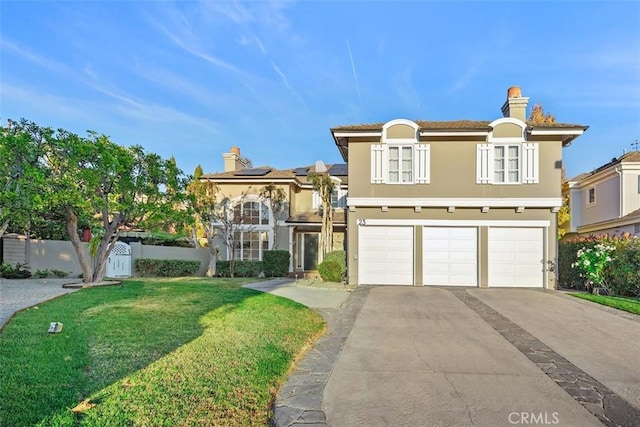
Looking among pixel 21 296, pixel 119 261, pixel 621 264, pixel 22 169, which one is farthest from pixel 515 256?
pixel 22 169

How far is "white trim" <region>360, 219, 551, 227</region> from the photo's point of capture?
47.7ft

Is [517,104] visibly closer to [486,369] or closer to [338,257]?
[338,257]

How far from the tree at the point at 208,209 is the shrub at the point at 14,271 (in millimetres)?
6818

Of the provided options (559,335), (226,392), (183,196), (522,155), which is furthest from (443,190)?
(226,392)

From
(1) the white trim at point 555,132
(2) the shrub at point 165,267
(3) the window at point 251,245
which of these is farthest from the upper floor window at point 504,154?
(2) the shrub at point 165,267

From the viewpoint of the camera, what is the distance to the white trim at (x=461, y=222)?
572 inches

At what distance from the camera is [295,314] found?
27.0 ft

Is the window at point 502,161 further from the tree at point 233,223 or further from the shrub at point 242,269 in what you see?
the tree at point 233,223

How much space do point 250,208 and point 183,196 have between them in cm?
700

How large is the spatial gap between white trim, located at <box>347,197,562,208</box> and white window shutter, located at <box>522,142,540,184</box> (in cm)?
76

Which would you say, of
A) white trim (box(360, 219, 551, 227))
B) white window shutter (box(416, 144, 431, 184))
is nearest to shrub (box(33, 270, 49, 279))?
white trim (box(360, 219, 551, 227))

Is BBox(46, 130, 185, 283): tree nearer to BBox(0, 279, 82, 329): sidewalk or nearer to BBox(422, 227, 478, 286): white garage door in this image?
BBox(0, 279, 82, 329): sidewalk

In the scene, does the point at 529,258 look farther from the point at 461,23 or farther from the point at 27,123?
the point at 27,123

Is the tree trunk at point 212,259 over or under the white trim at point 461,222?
under
